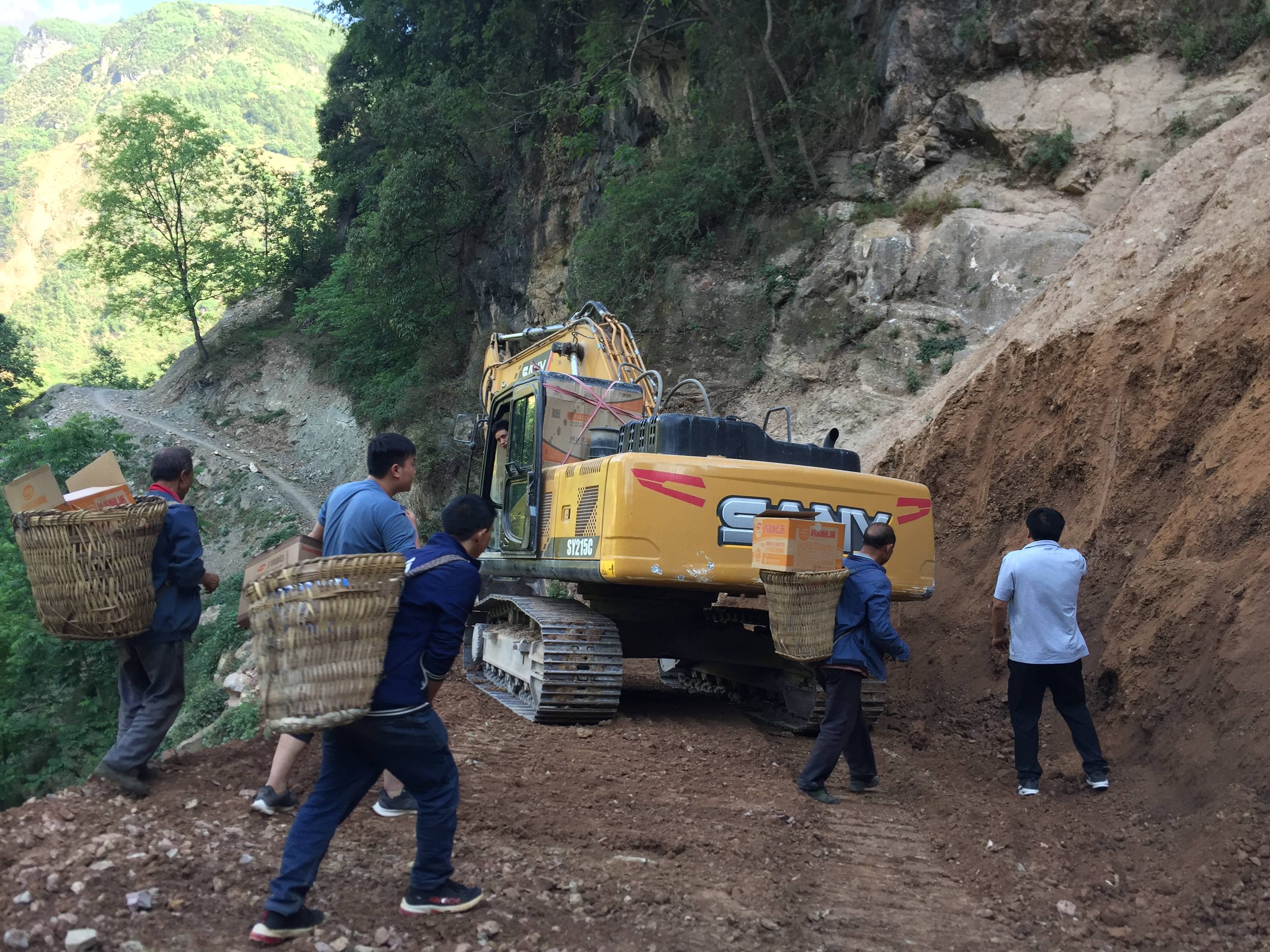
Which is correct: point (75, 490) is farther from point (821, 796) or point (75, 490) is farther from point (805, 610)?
point (821, 796)

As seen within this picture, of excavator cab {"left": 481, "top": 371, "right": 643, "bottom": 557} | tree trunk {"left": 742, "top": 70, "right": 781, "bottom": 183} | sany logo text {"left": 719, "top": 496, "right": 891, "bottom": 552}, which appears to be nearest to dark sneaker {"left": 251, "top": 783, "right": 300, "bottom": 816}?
sany logo text {"left": 719, "top": 496, "right": 891, "bottom": 552}

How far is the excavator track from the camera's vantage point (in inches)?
258

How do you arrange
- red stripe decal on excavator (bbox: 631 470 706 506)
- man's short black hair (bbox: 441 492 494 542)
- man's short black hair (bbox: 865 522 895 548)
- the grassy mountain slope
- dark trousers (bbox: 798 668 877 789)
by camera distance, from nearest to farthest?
1. man's short black hair (bbox: 441 492 494 542)
2. dark trousers (bbox: 798 668 877 789)
3. man's short black hair (bbox: 865 522 895 548)
4. red stripe decal on excavator (bbox: 631 470 706 506)
5. the grassy mountain slope

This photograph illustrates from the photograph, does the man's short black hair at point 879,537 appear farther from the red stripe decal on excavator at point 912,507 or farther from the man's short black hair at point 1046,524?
the red stripe decal on excavator at point 912,507

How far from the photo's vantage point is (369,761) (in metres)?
3.34

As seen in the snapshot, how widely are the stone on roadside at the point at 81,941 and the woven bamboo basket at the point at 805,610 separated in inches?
132

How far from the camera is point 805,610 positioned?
17.0ft

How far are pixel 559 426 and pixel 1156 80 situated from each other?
9.81 m

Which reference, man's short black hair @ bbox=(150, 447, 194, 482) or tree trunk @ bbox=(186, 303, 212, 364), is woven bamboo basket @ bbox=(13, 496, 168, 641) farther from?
tree trunk @ bbox=(186, 303, 212, 364)

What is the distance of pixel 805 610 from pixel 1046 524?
1.44 m

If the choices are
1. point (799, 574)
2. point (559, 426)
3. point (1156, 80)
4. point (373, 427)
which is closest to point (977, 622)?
point (799, 574)

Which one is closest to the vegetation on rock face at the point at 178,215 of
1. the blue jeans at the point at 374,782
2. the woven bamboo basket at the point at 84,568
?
the woven bamboo basket at the point at 84,568

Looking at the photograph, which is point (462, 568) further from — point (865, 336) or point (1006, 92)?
point (1006, 92)

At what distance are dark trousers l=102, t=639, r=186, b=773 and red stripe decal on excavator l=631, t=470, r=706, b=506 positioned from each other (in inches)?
106
